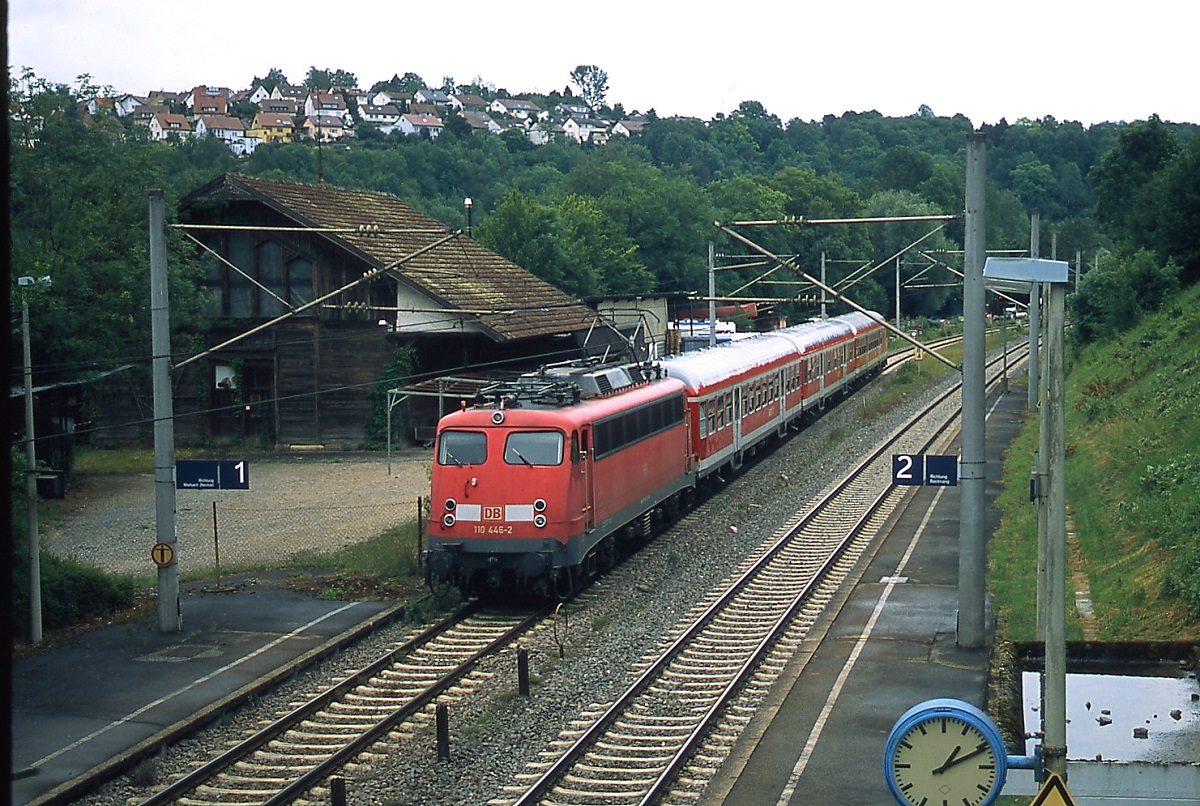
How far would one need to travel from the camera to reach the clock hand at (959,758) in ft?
27.4

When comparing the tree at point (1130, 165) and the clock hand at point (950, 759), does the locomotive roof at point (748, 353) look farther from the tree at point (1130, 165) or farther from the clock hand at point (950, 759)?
the clock hand at point (950, 759)

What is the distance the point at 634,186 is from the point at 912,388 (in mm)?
25271

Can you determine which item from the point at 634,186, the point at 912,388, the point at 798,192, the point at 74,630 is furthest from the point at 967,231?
the point at 798,192

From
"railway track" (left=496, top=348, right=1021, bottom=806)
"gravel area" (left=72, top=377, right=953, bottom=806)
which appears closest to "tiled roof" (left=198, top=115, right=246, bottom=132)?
"gravel area" (left=72, top=377, right=953, bottom=806)

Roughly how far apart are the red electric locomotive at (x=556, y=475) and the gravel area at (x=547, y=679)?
2.27 ft

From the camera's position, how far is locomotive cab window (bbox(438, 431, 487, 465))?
62.7 feet

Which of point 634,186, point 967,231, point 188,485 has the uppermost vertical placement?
point 634,186

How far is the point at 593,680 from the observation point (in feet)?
51.7

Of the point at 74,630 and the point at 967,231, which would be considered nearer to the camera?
the point at 967,231

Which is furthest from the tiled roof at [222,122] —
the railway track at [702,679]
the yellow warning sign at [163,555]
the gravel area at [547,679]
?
the yellow warning sign at [163,555]

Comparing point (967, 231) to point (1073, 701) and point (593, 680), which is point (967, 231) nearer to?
point (1073, 701)

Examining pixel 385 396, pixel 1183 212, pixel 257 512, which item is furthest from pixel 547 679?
pixel 1183 212

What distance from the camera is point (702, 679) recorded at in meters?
15.9

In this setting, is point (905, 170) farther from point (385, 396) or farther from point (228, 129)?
point (228, 129)
